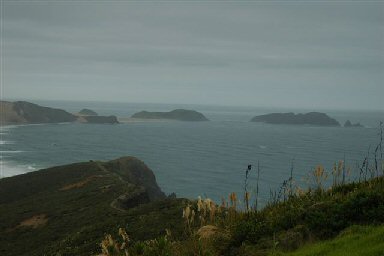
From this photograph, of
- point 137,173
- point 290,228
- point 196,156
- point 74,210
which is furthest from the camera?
point 196,156

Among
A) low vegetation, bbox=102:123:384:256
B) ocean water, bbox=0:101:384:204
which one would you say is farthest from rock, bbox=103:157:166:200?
low vegetation, bbox=102:123:384:256

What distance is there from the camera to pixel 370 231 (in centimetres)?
801

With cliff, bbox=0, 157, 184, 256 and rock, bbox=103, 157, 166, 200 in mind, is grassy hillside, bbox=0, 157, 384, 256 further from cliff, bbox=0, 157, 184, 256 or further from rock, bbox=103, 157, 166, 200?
rock, bbox=103, 157, 166, 200

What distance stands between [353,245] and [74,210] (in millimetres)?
40462

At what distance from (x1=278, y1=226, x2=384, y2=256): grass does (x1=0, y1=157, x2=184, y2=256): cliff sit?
15.8 metres

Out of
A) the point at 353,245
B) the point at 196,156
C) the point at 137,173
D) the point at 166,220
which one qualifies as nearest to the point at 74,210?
the point at 166,220

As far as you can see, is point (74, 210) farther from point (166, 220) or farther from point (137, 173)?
point (137, 173)

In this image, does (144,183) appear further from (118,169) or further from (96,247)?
(96,247)

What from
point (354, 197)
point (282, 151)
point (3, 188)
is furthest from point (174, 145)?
point (354, 197)

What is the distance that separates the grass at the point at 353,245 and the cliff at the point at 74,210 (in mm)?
15845

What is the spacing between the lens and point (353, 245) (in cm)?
731

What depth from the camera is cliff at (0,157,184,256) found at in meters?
29.1

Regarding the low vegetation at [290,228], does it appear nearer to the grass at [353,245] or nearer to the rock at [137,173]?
the grass at [353,245]

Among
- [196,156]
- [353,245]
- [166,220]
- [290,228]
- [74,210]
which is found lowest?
[196,156]
